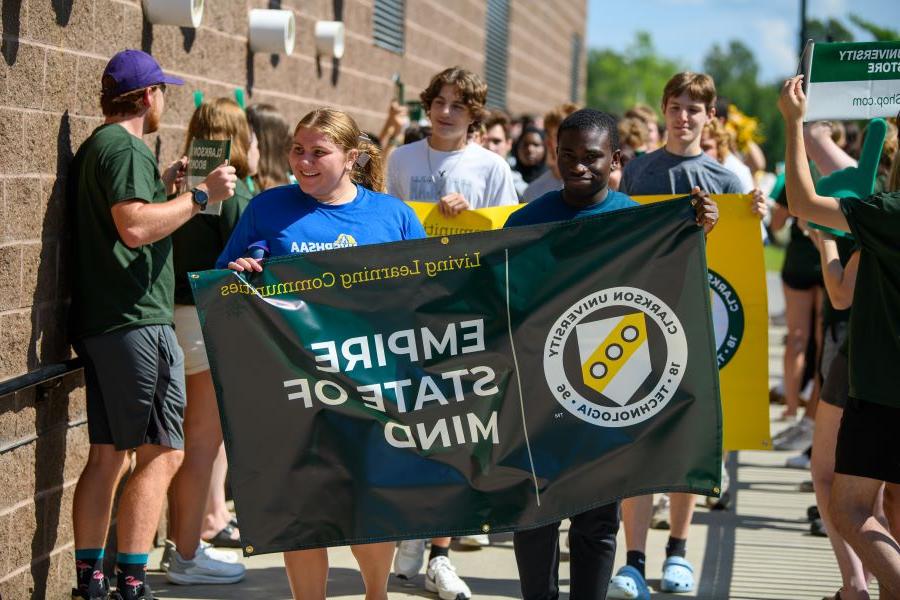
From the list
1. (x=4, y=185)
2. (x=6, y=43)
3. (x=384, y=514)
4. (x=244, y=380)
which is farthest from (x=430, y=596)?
(x=6, y=43)

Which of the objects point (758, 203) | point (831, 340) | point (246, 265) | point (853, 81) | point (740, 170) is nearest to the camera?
point (246, 265)

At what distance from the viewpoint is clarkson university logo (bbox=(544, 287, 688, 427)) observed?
4.50m

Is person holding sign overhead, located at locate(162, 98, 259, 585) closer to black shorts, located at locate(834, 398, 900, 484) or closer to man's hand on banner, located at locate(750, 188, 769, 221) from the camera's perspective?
man's hand on banner, located at locate(750, 188, 769, 221)

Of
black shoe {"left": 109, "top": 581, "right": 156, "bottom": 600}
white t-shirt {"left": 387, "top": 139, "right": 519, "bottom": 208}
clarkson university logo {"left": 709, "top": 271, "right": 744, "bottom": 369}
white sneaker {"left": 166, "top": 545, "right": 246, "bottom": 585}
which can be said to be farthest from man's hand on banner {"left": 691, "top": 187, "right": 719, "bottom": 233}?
white sneaker {"left": 166, "top": 545, "right": 246, "bottom": 585}

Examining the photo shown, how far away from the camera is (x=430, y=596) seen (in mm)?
5906

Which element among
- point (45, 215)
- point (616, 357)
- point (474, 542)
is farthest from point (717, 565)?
point (45, 215)

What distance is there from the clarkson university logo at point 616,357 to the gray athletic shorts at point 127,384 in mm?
1715

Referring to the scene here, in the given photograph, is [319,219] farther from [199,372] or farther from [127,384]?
[199,372]

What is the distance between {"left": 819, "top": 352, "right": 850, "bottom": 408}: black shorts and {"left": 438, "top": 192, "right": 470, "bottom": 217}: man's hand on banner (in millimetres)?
1876

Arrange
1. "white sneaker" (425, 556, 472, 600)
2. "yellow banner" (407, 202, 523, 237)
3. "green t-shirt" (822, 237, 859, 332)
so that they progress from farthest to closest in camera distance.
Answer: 1. "green t-shirt" (822, 237, 859, 332)
2. "yellow banner" (407, 202, 523, 237)
3. "white sneaker" (425, 556, 472, 600)

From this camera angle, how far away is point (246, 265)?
4.39 metres

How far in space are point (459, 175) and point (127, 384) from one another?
208 centimetres

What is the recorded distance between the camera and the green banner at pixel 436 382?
4.41 metres

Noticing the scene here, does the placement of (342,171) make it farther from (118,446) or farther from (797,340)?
(797,340)
